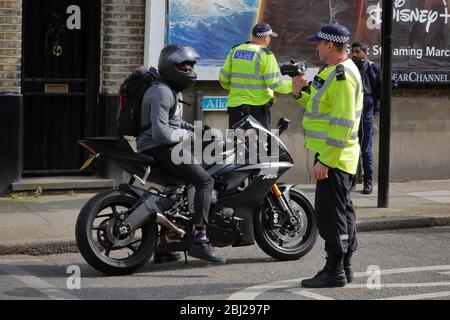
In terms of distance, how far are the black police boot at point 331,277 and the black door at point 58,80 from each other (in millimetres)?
4808

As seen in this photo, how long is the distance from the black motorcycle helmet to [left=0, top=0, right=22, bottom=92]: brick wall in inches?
A: 131

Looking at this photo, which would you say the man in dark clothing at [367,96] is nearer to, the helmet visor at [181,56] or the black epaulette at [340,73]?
the helmet visor at [181,56]

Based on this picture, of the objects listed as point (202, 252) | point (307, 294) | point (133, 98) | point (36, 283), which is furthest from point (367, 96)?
point (36, 283)

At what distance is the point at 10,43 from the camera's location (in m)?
10.8

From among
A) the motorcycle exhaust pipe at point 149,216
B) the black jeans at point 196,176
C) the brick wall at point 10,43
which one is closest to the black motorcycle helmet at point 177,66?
the black jeans at point 196,176

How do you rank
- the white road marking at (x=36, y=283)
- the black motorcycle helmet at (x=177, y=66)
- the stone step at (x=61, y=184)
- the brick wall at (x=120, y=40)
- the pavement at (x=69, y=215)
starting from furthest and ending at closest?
the brick wall at (x=120, y=40) → the stone step at (x=61, y=184) → the pavement at (x=69, y=215) → the black motorcycle helmet at (x=177, y=66) → the white road marking at (x=36, y=283)

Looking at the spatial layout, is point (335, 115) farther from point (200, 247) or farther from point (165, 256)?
point (165, 256)

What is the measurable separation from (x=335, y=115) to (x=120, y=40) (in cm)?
477

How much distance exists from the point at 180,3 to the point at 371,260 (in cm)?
435

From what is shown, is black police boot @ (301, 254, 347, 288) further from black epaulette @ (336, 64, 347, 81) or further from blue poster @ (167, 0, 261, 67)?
blue poster @ (167, 0, 261, 67)

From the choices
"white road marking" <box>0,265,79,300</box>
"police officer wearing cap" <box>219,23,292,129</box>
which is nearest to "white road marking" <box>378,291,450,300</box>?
"white road marking" <box>0,265,79,300</box>

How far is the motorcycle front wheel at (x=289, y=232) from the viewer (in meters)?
8.45

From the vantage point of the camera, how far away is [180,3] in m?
11.6

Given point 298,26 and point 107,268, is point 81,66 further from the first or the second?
point 107,268
